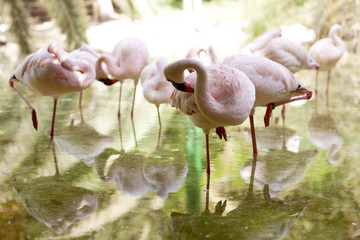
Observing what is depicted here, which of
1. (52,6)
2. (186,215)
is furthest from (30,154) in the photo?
(52,6)

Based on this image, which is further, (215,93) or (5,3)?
(5,3)

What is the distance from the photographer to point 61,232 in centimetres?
300

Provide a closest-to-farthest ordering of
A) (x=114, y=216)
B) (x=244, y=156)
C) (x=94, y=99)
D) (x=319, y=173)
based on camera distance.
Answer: (x=114, y=216) < (x=319, y=173) < (x=244, y=156) < (x=94, y=99)

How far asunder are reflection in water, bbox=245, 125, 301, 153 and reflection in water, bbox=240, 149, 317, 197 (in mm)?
155

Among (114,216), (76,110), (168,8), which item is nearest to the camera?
(114,216)

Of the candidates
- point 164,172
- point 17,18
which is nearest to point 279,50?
point 164,172

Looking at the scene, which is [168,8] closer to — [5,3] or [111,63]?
[5,3]

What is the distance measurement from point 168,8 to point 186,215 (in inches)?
757

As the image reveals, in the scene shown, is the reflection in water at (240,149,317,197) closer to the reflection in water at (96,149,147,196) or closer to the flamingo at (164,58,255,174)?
the flamingo at (164,58,255,174)

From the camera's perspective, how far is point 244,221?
3.15m

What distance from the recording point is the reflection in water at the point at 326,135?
472cm

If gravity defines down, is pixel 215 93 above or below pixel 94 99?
above

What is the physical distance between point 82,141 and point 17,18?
5.61m

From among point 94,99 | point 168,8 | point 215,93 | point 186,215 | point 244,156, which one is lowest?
point 168,8
